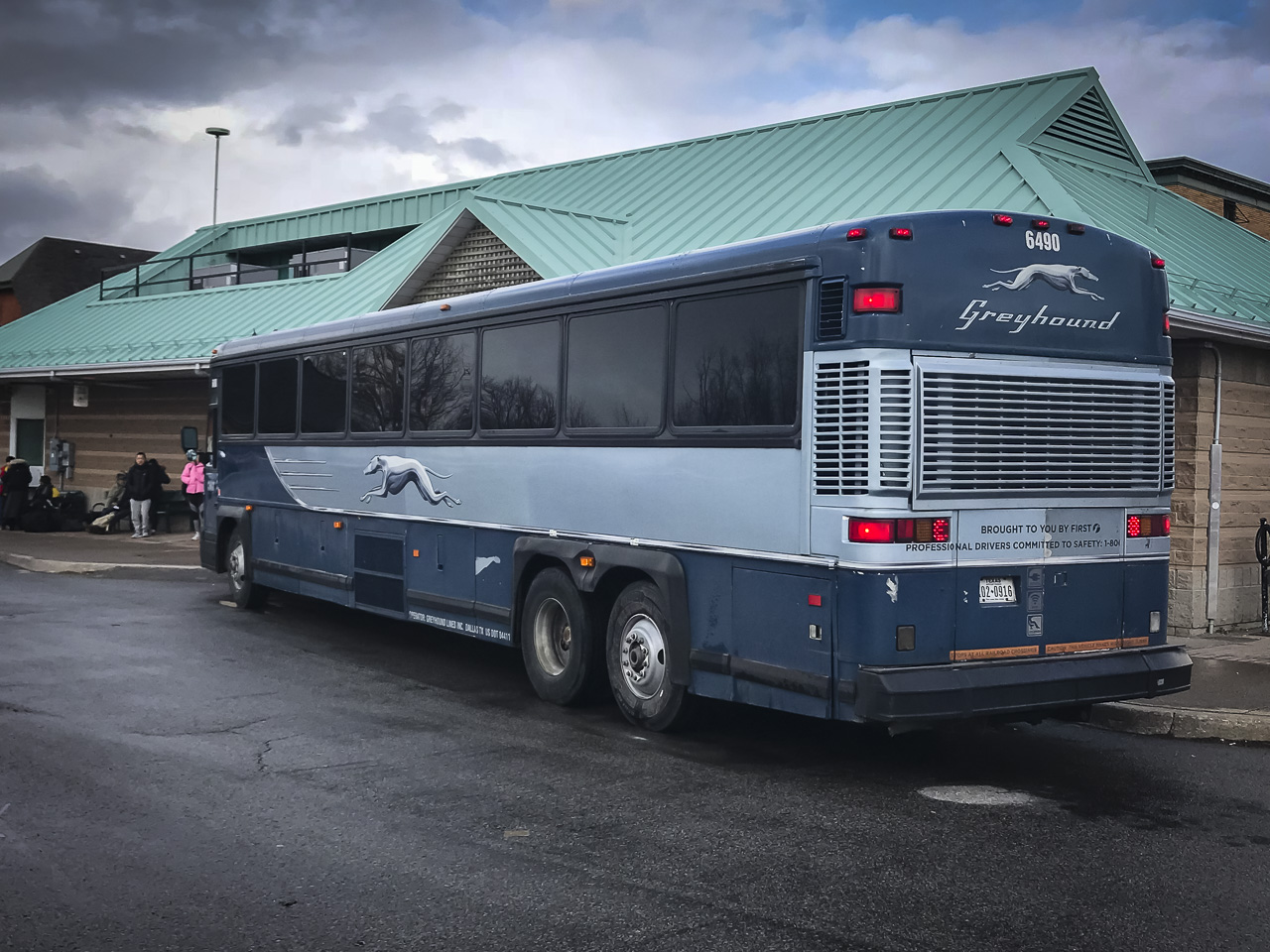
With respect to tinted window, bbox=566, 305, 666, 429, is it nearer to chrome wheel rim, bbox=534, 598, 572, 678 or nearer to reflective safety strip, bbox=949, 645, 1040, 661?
chrome wheel rim, bbox=534, 598, 572, 678

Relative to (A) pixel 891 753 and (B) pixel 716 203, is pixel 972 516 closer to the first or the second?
(A) pixel 891 753

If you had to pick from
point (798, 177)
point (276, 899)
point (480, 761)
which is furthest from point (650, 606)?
point (798, 177)

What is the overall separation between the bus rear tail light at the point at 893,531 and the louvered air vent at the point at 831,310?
1.04 meters

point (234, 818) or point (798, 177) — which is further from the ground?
point (798, 177)

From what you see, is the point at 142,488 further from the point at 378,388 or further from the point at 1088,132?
the point at 1088,132

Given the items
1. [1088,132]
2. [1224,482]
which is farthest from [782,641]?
[1088,132]

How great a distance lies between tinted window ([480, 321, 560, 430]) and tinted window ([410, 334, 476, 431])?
262 millimetres

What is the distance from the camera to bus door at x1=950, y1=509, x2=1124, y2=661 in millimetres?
7457

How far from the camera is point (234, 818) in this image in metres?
6.57

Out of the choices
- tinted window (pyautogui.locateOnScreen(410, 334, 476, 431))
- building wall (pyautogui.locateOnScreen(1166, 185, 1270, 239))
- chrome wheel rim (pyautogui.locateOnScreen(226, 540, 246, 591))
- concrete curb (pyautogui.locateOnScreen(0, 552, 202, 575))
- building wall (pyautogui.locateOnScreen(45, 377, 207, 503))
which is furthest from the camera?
building wall (pyautogui.locateOnScreen(45, 377, 207, 503))

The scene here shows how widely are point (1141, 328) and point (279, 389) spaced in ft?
30.0

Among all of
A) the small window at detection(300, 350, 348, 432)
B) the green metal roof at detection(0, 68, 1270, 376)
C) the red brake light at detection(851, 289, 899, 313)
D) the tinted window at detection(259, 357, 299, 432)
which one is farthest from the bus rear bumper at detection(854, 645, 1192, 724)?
the tinted window at detection(259, 357, 299, 432)

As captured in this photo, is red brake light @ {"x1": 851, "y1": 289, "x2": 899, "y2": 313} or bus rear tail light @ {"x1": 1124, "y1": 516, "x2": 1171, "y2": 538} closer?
red brake light @ {"x1": 851, "y1": 289, "x2": 899, "y2": 313}

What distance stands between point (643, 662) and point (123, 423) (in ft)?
80.8
